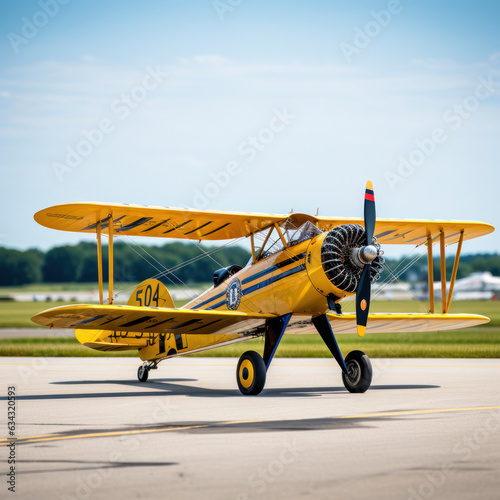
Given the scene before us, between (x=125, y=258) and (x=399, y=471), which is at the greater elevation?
(x=125, y=258)

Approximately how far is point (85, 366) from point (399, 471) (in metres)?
16.0

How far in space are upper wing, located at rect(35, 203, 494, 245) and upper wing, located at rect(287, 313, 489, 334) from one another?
1965 millimetres

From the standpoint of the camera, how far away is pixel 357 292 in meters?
11.5

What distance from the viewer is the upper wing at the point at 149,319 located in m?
11.6

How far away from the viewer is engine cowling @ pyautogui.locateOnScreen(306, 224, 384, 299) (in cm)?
1148

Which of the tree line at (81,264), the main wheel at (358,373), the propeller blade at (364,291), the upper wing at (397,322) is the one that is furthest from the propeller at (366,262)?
the tree line at (81,264)

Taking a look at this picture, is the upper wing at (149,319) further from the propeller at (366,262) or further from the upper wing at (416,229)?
the upper wing at (416,229)

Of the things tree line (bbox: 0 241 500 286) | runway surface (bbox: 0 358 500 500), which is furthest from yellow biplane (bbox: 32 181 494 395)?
tree line (bbox: 0 241 500 286)

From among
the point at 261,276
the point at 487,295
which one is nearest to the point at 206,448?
the point at 261,276

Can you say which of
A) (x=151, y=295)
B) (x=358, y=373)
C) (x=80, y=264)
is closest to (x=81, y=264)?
(x=80, y=264)

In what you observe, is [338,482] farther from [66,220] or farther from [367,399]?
[66,220]

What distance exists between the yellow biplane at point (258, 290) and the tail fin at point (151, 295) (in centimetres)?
3

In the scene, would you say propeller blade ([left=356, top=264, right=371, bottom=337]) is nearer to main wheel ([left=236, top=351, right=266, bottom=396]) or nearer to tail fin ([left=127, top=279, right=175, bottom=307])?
main wheel ([left=236, top=351, right=266, bottom=396])

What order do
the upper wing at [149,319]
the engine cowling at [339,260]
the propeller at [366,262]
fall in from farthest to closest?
the upper wing at [149,319]
the engine cowling at [339,260]
the propeller at [366,262]
